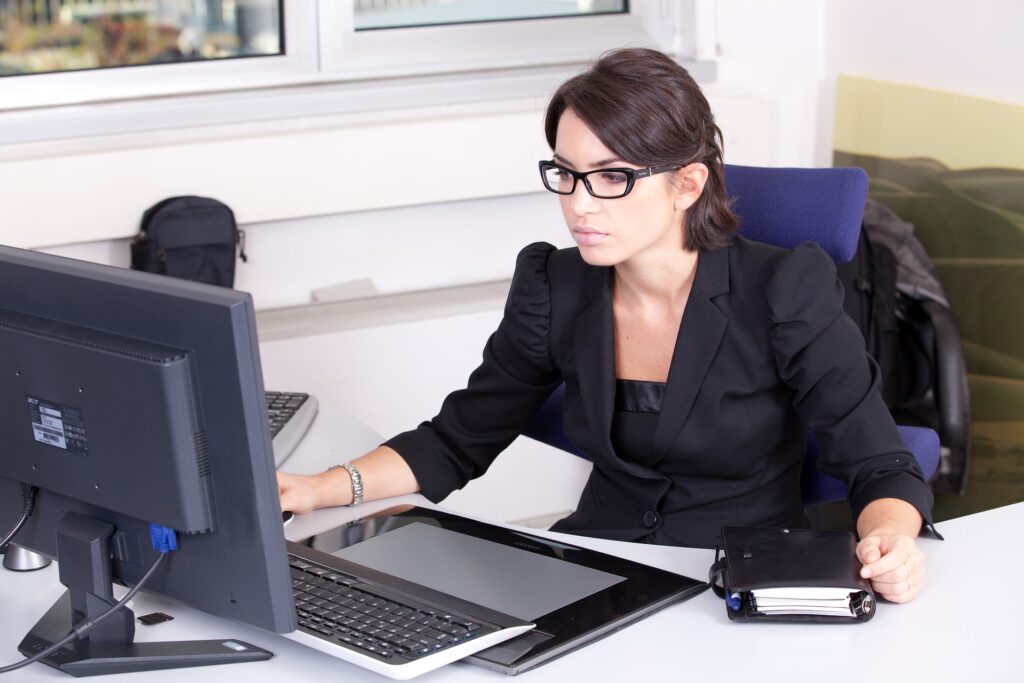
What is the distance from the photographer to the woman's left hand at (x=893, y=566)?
143 cm

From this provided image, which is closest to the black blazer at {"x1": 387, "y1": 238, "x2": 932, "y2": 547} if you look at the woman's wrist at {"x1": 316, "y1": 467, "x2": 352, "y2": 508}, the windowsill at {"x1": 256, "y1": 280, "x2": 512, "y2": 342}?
the woman's wrist at {"x1": 316, "y1": 467, "x2": 352, "y2": 508}

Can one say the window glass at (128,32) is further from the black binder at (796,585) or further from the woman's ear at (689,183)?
the black binder at (796,585)

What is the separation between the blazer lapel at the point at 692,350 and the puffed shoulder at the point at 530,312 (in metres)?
0.22

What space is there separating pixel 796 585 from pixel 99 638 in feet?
2.49

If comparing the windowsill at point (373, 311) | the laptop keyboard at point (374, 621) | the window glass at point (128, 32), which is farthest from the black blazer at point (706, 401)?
the window glass at point (128, 32)

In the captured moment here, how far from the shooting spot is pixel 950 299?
2992 millimetres

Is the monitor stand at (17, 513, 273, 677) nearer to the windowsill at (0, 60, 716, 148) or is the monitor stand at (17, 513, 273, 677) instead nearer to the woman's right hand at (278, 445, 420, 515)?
the woman's right hand at (278, 445, 420, 515)

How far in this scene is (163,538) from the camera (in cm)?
127

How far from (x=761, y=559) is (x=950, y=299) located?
1.75 meters

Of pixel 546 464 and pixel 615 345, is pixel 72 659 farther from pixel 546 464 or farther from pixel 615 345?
pixel 546 464

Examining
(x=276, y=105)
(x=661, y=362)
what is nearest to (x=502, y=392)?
(x=661, y=362)

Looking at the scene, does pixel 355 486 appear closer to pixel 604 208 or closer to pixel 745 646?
pixel 604 208

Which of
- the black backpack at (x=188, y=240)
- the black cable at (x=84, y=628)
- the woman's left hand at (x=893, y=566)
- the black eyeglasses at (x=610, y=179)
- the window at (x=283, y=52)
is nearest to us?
the black cable at (x=84, y=628)

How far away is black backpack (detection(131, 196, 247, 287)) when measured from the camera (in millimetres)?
2723
